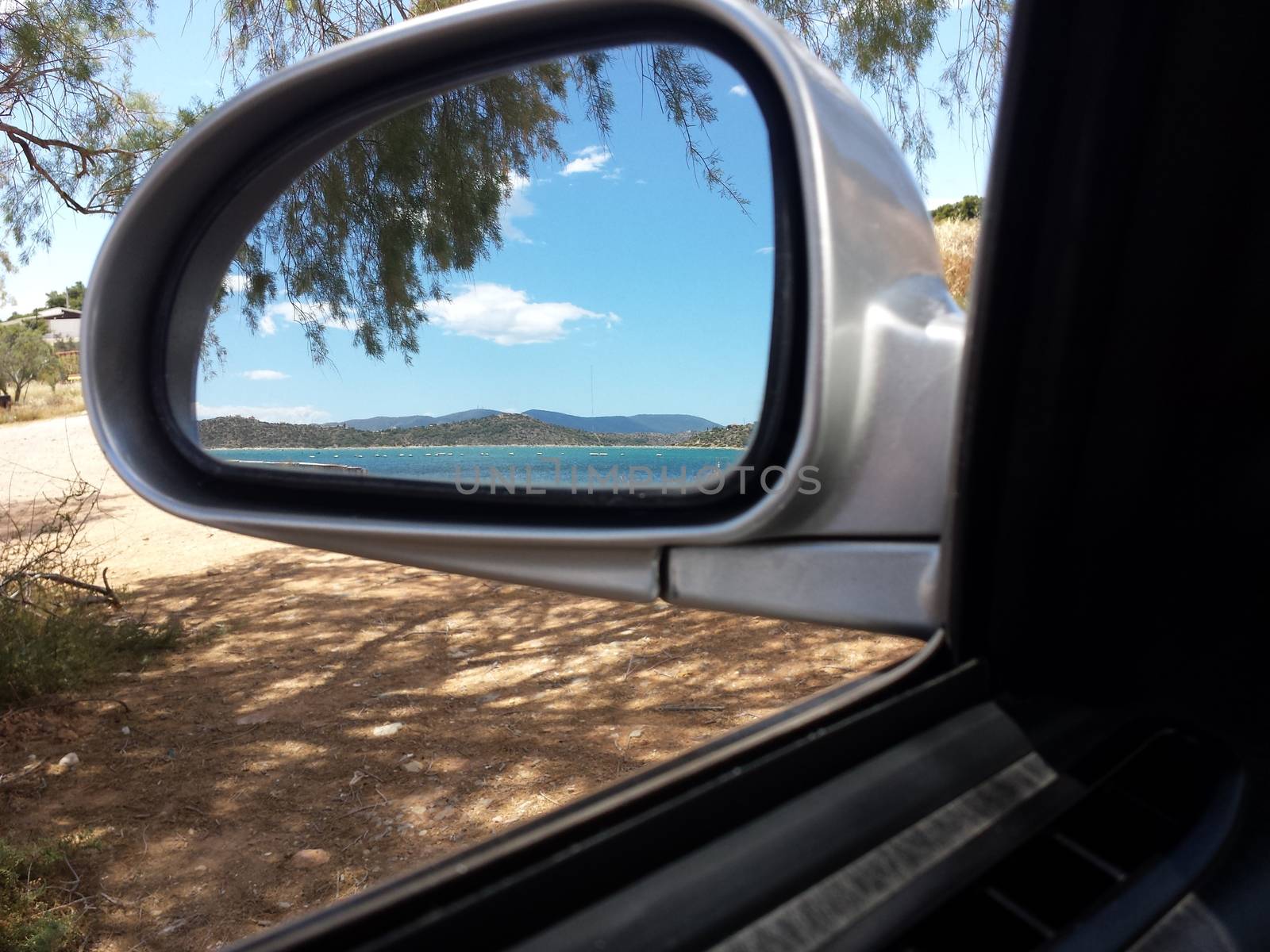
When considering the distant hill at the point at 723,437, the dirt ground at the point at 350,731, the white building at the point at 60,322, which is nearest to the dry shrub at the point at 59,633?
the dirt ground at the point at 350,731

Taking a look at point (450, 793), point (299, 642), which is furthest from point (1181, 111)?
point (299, 642)

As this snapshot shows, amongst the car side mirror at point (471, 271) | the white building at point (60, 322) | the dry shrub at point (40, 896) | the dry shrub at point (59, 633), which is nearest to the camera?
the car side mirror at point (471, 271)

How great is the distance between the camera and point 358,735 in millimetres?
4039

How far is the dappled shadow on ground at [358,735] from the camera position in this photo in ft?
9.62

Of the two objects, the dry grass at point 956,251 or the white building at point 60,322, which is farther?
the white building at point 60,322

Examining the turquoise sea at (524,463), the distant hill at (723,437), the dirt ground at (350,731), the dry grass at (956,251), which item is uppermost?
the dry grass at (956,251)

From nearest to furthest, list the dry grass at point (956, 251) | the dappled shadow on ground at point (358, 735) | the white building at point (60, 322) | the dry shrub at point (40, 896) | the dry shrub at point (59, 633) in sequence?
1. the dry grass at point (956, 251)
2. the dry shrub at point (40, 896)
3. the dappled shadow on ground at point (358, 735)
4. the dry shrub at point (59, 633)
5. the white building at point (60, 322)

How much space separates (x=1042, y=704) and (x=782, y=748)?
1.25 ft

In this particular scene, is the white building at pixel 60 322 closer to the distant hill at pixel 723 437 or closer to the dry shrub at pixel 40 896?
the dry shrub at pixel 40 896

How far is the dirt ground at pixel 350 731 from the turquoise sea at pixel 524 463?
1.97m

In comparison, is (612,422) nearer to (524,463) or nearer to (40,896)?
(524,463)

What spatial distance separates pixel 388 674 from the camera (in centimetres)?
487

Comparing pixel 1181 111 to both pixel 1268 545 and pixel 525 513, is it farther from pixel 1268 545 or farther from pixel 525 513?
pixel 525 513

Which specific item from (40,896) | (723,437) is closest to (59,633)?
(40,896)
